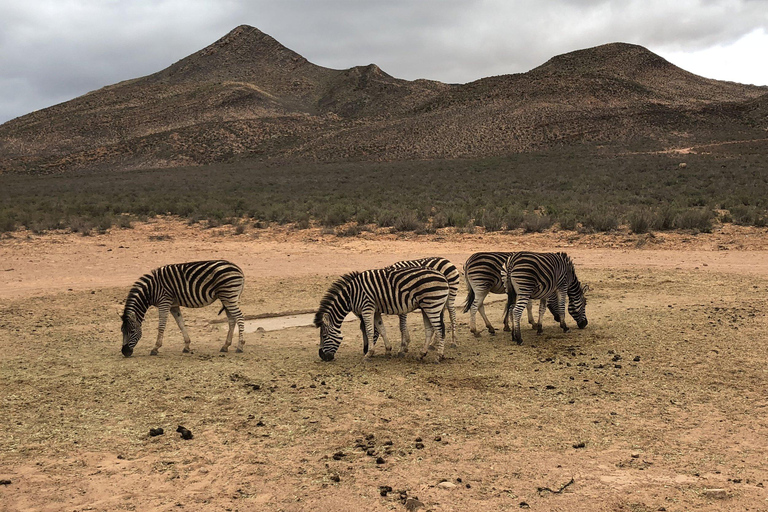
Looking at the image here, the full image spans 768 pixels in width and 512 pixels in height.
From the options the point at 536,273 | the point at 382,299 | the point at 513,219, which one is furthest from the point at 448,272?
the point at 513,219

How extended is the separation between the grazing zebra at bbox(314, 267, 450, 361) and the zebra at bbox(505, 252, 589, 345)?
4.92 ft

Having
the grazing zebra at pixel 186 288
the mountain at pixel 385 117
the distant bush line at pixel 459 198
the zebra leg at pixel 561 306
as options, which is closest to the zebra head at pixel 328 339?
the grazing zebra at pixel 186 288

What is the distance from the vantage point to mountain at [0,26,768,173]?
260 ft

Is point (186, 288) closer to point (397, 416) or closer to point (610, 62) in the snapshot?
point (397, 416)

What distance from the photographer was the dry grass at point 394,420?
4.97 meters

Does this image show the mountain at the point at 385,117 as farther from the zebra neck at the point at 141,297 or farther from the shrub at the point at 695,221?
the zebra neck at the point at 141,297

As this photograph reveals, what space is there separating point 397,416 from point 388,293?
2.67 meters

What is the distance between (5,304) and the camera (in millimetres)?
13609

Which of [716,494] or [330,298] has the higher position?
[330,298]

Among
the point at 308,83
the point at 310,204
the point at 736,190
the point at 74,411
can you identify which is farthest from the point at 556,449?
the point at 308,83

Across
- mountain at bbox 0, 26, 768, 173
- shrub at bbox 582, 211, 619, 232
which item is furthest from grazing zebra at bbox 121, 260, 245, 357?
mountain at bbox 0, 26, 768, 173

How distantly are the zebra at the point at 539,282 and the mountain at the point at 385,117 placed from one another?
62022mm

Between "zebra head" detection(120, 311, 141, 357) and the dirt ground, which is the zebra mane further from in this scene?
"zebra head" detection(120, 311, 141, 357)

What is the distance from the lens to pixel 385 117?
104 metres
